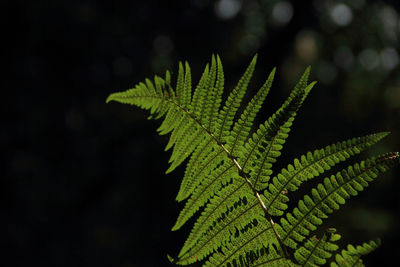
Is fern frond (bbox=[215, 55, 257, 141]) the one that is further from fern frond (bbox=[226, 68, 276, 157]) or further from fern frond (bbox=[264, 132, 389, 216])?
fern frond (bbox=[264, 132, 389, 216])

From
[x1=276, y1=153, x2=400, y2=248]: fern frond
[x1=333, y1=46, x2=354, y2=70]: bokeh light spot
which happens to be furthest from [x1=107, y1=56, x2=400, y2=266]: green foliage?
[x1=333, y1=46, x2=354, y2=70]: bokeh light spot

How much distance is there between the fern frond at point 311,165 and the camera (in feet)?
2.35

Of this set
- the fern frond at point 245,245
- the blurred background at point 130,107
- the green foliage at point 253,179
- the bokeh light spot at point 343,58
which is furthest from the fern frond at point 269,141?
the bokeh light spot at point 343,58

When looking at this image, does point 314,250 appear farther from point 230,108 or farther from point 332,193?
point 230,108

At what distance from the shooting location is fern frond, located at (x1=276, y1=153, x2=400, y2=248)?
677 mm

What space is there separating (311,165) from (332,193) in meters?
0.08

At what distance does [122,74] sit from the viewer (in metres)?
11.3

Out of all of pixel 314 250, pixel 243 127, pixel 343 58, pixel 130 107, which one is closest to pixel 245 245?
pixel 314 250

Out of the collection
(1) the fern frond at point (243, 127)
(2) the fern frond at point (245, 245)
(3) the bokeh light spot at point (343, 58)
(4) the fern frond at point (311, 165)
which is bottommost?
(2) the fern frond at point (245, 245)

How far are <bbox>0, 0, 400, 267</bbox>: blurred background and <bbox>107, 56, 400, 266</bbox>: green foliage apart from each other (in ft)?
21.4

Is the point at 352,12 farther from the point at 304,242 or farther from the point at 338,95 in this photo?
the point at 304,242

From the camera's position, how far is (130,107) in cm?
999

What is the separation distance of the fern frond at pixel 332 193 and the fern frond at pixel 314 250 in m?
0.02

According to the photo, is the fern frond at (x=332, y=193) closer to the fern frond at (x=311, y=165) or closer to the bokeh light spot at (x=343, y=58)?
the fern frond at (x=311, y=165)
